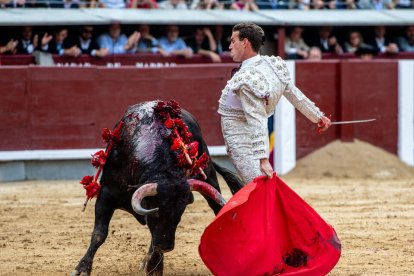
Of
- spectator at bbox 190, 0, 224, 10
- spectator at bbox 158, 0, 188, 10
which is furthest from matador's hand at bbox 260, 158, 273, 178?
spectator at bbox 190, 0, 224, 10

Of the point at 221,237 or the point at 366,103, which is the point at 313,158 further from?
the point at 221,237

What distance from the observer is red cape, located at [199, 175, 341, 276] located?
5094 mm

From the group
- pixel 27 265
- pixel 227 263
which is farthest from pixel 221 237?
pixel 27 265

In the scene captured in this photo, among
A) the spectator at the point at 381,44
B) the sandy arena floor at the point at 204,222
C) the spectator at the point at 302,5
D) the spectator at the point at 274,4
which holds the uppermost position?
the spectator at the point at 274,4

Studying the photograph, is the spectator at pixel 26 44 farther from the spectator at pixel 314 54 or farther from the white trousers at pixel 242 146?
the white trousers at pixel 242 146

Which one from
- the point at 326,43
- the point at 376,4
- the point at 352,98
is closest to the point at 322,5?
the point at 326,43

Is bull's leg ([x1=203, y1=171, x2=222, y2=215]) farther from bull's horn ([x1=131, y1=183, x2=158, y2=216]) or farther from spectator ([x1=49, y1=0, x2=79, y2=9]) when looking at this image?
spectator ([x1=49, y1=0, x2=79, y2=9])

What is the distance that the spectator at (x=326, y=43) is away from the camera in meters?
12.6

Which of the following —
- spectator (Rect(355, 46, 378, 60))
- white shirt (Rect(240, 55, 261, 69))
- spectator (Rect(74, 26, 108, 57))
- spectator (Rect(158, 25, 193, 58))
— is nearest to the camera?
white shirt (Rect(240, 55, 261, 69))

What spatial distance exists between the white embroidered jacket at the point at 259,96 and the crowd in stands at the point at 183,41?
5783 mm

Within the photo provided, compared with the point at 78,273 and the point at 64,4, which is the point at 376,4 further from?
the point at 78,273

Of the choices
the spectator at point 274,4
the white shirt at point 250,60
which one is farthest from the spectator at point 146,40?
the white shirt at point 250,60

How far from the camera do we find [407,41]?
13328 mm

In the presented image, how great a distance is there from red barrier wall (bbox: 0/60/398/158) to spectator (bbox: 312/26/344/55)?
5.06ft
